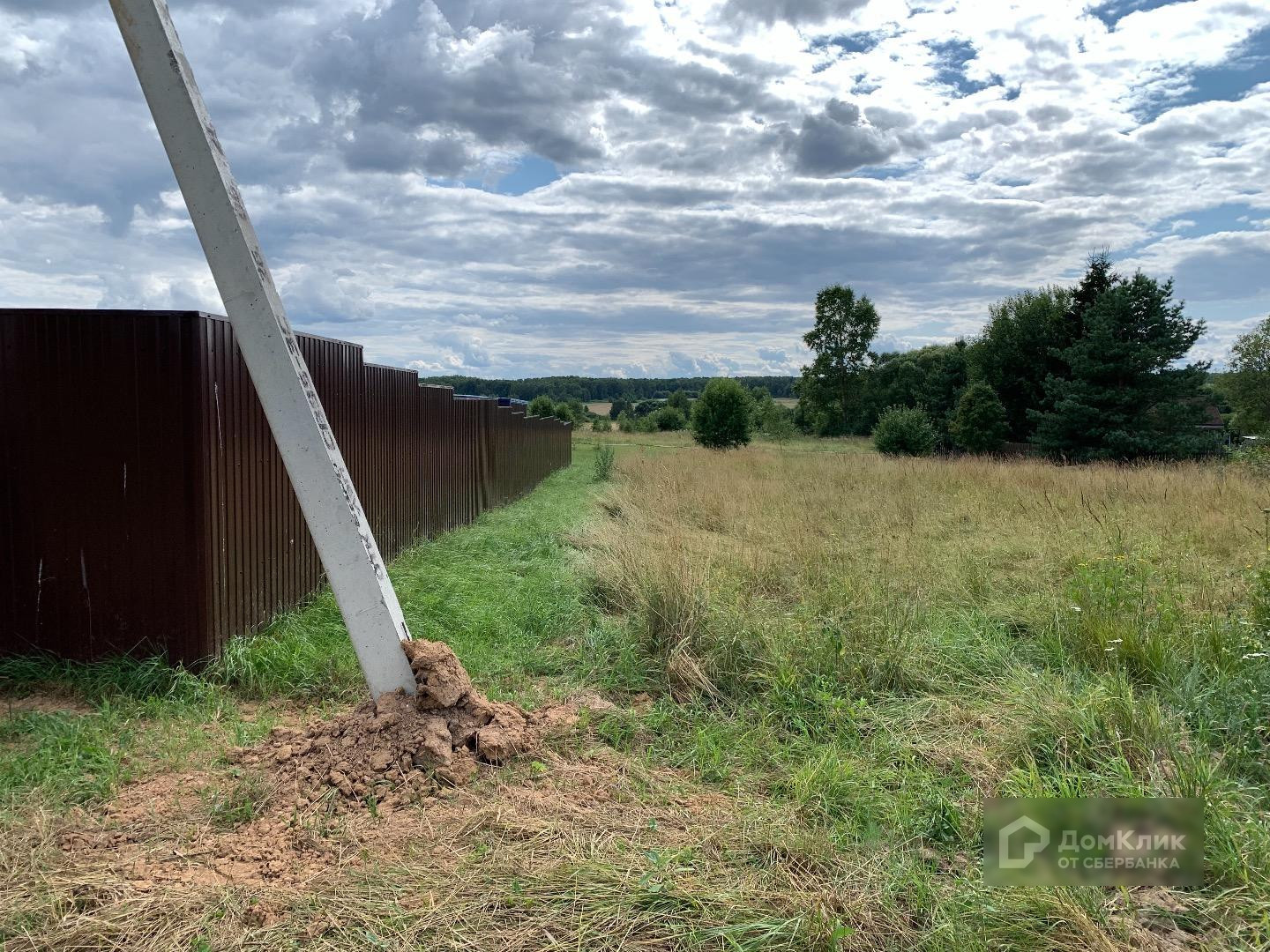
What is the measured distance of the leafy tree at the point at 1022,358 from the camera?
36375 millimetres

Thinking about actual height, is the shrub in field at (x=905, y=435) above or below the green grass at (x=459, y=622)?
above

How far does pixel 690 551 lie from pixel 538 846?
15.1 feet

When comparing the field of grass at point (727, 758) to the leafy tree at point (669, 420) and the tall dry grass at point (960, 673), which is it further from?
the leafy tree at point (669, 420)

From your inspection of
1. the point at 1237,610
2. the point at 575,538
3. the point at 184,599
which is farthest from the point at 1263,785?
the point at 575,538

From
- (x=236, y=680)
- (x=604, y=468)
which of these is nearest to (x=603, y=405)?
(x=604, y=468)

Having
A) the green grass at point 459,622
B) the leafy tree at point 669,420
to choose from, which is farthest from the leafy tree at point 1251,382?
the green grass at point 459,622

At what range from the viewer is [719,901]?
2615mm

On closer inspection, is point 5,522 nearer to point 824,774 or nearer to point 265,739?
point 265,739

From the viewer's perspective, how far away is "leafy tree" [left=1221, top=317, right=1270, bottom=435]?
136 feet

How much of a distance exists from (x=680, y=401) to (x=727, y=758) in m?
75.5

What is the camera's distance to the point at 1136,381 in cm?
2848

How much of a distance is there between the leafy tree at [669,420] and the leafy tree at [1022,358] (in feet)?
98.6

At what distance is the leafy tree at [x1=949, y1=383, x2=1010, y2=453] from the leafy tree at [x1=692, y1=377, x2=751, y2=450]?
9550 millimetres

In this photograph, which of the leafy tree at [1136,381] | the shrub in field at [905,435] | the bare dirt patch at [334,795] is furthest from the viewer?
the shrub in field at [905,435]
